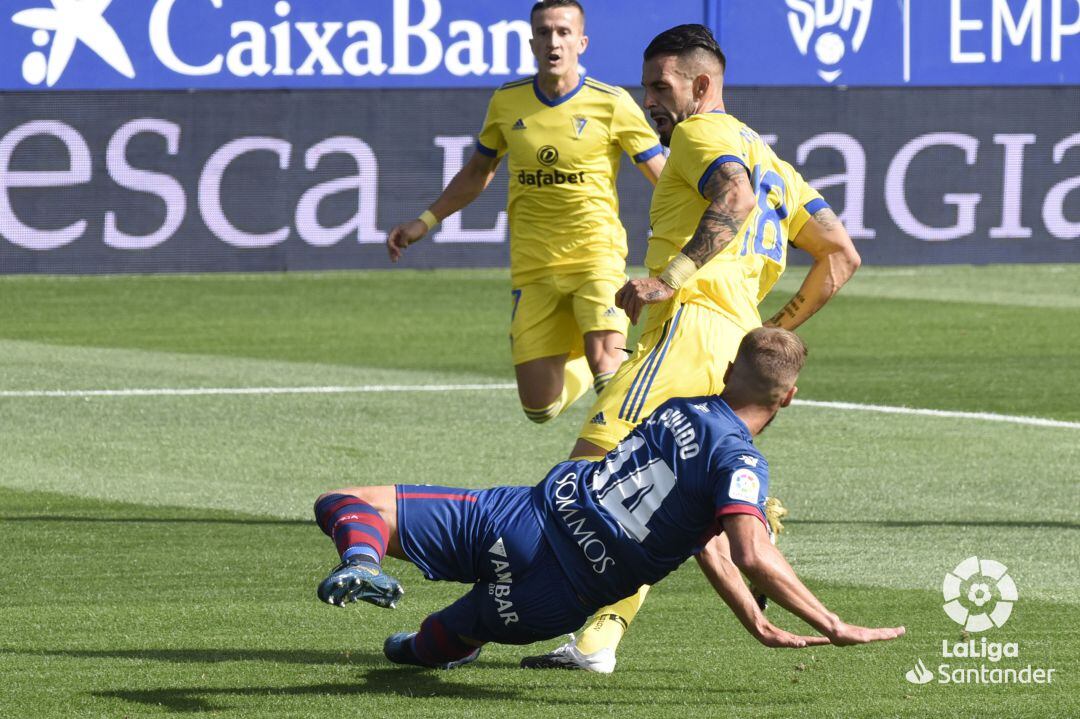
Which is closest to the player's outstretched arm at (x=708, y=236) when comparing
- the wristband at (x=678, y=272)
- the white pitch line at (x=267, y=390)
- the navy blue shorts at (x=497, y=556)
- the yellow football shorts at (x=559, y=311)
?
the wristband at (x=678, y=272)

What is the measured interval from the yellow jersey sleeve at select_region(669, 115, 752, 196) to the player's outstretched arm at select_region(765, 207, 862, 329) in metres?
0.54

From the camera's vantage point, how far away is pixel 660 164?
970 cm

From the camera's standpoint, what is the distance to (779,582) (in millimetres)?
5566

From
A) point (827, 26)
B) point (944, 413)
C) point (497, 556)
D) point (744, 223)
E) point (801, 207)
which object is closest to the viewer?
point (497, 556)

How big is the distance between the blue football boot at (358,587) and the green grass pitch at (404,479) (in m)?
0.66

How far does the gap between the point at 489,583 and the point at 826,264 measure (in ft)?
7.11

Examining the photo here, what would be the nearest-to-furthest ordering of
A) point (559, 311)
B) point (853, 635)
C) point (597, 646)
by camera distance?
point (853, 635), point (597, 646), point (559, 311)

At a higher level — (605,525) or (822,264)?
(822,264)

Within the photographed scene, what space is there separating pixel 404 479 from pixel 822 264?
3665mm

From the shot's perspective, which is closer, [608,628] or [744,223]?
[608,628]

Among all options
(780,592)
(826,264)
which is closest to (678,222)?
(826,264)

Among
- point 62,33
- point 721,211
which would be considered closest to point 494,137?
point 721,211

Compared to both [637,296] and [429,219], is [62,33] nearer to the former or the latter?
[429,219]

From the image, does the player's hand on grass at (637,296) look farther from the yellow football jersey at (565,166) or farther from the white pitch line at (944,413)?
the white pitch line at (944,413)
